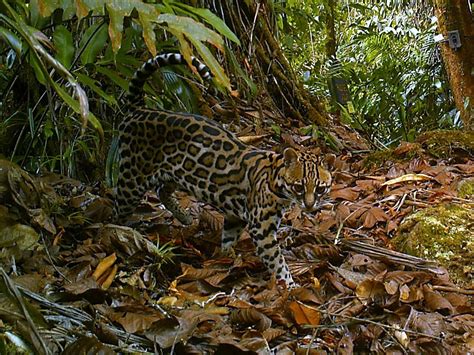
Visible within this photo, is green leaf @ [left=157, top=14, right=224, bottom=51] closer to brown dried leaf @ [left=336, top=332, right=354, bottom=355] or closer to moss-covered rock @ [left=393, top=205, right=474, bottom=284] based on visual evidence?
brown dried leaf @ [left=336, top=332, right=354, bottom=355]

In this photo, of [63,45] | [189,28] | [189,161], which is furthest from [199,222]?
[189,28]

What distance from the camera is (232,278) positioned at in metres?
3.87

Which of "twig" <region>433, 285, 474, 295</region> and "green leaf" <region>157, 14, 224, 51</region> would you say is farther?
"twig" <region>433, 285, 474, 295</region>

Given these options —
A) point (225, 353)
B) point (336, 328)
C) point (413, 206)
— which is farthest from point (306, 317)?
point (413, 206)

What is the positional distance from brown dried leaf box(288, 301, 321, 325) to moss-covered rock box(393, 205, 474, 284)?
1.02 m

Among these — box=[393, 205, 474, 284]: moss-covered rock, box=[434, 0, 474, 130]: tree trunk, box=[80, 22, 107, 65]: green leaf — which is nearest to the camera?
box=[393, 205, 474, 284]: moss-covered rock

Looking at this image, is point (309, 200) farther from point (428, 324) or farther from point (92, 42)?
point (92, 42)

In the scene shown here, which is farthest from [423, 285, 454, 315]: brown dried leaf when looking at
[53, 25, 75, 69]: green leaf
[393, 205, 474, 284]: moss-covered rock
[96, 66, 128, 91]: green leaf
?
[53, 25, 75, 69]: green leaf

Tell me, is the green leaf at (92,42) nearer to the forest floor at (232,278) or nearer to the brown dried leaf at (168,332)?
the forest floor at (232,278)

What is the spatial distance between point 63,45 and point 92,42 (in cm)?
27

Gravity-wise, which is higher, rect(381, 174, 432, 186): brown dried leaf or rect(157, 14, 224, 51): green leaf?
rect(157, 14, 224, 51): green leaf

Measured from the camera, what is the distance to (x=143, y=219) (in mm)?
4719

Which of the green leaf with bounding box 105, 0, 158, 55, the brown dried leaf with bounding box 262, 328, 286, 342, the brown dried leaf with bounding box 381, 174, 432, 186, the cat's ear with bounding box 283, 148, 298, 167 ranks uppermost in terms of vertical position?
the green leaf with bounding box 105, 0, 158, 55

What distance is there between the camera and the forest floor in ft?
9.32
